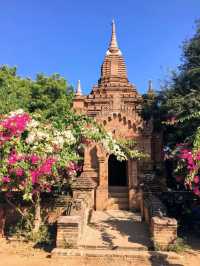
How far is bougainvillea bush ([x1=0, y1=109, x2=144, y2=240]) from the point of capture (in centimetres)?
979

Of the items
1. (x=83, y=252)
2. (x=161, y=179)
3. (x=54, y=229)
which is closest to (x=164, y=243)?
(x=83, y=252)

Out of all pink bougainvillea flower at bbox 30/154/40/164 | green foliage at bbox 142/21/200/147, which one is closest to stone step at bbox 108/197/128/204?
green foliage at bbox 142/21/200/147

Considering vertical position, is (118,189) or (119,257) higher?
(118,189)

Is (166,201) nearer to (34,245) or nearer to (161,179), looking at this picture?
(161,179)

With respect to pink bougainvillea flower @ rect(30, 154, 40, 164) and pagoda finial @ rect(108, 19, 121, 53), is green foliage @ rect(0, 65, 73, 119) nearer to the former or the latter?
pagoda finial @ rect(108, 19, 121, 53)

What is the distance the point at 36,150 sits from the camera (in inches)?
395

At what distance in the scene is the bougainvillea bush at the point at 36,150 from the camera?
32.1 feet

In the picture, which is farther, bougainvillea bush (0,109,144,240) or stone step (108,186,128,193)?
stone step (108,186,128,193)

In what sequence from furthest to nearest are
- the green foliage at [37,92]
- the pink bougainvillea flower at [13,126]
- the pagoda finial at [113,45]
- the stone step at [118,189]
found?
the pagoda finial at [113,45], the green foliage at [37,92], the stone step at [118,189], the pink bougainvillea flower at [13,126]

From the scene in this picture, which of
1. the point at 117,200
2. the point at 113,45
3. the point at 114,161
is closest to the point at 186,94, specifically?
the point at 117,200

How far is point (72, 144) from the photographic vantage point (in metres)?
11.1

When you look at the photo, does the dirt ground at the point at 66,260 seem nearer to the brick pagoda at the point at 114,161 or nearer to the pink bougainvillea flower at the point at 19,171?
the pink bougainvillea flower at the point at 19,171

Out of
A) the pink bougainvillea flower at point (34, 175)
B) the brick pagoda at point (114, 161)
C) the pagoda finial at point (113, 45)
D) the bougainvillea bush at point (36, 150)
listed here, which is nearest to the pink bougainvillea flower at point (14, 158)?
the bougainvillea bush at point (36, 150)

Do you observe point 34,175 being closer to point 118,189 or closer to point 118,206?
point 118,206
